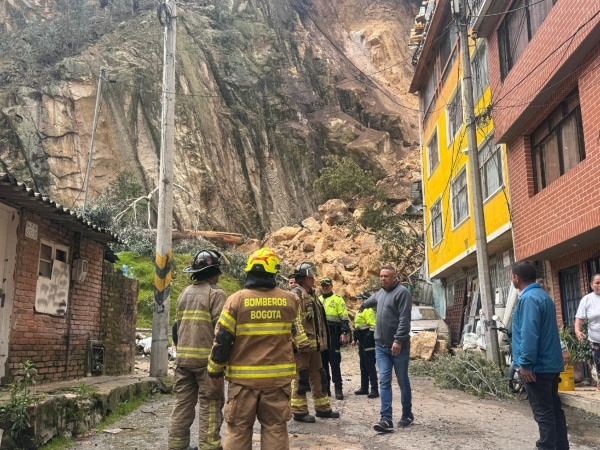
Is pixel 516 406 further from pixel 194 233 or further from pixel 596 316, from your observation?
pixel 194 233

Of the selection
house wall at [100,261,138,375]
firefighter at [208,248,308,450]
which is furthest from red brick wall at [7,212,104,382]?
firefighter at [208,248,308,450]

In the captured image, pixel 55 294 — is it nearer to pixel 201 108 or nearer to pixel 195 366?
pixel 195 366

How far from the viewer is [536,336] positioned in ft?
13.4

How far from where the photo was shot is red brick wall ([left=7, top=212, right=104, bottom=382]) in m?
7.03

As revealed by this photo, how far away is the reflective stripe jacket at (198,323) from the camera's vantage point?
4785mm

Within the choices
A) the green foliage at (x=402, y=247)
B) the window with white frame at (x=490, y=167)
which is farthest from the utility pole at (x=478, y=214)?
the green foliage at (x=402, y=247)

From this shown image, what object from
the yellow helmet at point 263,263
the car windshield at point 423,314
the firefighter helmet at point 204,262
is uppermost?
the firefighter helmet at point 204,262

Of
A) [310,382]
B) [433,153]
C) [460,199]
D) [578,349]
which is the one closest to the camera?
[310,382]

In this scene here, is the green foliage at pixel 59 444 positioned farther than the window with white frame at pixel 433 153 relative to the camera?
No

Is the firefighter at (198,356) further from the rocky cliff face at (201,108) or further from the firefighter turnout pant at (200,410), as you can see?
the rocky cliff face at (201,108)

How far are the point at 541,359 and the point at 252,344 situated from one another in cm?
228

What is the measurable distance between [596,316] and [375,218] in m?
20.5

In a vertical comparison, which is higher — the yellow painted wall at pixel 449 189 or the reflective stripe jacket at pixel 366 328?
the yellow painted wall at pixel 449 189

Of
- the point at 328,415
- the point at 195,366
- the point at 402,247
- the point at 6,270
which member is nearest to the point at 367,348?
the point at 328,415
